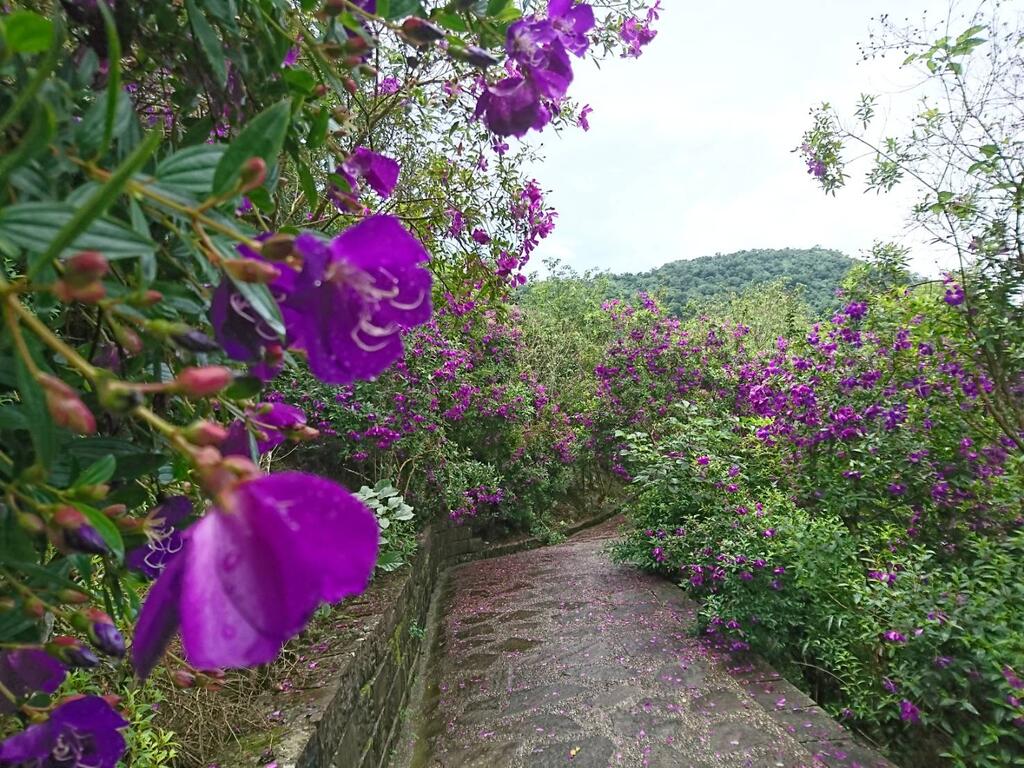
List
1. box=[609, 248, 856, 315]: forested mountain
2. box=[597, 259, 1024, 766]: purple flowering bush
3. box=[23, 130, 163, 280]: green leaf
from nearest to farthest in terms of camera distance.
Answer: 1. box=[23, 130, 163, 280]: green leaf
2. box=[597, 259, 1024, 766]: purple flowering bush
3. box=[609, 248, 856, 315]: forested mountain

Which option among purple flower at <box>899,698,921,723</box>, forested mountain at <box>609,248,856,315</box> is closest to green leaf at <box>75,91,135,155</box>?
purple flower at <box>899,698,921,723</box>

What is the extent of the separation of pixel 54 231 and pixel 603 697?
3.60 meters

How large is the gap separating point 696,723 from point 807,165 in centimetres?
332

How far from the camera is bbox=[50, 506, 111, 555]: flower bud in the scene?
0.40 m

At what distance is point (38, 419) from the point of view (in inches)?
14.2

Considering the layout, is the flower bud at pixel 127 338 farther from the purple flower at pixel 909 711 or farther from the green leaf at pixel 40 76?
the purple flower at pixel 909 711

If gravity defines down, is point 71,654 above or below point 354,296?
below

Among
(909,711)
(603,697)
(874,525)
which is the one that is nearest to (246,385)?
(909,711)

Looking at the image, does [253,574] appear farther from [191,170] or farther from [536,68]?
[536,68]

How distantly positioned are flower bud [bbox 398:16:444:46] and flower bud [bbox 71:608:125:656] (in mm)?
607

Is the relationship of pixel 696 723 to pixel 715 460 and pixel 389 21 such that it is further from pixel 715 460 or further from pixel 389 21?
pixel 389 21

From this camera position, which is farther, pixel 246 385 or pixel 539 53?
pixel 539 53

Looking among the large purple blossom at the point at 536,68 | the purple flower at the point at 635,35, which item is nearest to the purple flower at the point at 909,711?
the purple flower at the point at 635,35

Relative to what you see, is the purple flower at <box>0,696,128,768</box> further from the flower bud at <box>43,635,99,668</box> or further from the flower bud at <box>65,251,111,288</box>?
the flower bud at <box>65,251,111,288</box>
